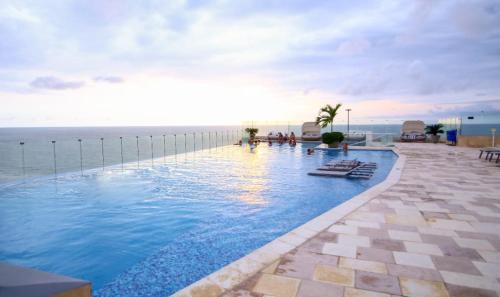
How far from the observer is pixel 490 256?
3.79 metres

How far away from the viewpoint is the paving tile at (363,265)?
3445mm

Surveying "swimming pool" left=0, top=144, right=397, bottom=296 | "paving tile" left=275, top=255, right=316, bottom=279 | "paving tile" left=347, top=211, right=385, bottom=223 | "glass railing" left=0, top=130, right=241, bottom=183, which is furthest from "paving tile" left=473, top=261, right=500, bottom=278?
"glass railing" left=0, top=130, right=241, bottom=183

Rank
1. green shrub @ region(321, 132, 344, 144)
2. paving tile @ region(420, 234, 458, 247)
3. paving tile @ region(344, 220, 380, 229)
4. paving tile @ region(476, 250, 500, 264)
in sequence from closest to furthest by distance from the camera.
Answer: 1. paving tile @ region(476, 250, 500, 264)
2. paving tile @ region(420, 234, 458, 247)
3. paving tile @ region(344, 220, 380, 229)
4. green shrub @ region(321, 132, 344, 144)

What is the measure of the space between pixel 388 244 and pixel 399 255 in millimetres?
357

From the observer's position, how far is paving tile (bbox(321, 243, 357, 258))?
385cm

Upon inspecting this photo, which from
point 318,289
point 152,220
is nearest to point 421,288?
point 318,289

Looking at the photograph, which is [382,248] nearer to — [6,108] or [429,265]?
[429,265]

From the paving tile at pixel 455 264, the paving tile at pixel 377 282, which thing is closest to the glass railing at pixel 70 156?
the paving tile at pixel 377 282

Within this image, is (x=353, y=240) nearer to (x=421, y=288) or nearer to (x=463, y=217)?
(x=421, y=288)

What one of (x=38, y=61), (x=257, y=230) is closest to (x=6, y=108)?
(x=38, y=61)

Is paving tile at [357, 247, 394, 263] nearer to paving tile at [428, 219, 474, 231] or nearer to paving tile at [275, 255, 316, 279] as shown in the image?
paving tile at [275, 255, 316, 279]

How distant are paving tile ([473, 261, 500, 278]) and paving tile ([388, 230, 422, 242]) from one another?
818 millimetres

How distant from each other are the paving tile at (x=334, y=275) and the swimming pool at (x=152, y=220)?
185 cm

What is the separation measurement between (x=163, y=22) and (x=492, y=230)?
12186 millimetres
